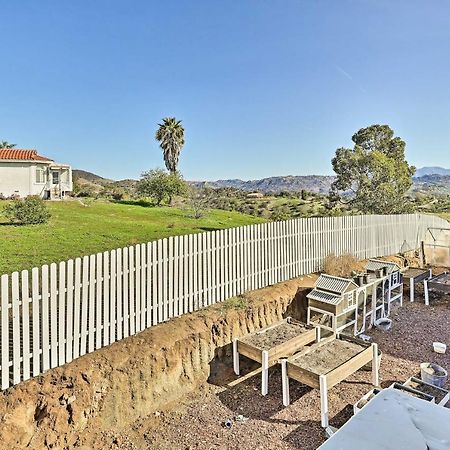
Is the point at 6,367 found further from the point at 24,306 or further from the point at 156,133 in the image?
the point at 156,133

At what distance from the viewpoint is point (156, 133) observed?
3622 cm

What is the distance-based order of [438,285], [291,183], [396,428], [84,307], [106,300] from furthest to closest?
[291,183] → [438,285] → [106,300] → [84,307] → [396,428]

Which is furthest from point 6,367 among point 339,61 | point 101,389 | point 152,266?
point 339,61

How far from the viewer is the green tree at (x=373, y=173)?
17.8m

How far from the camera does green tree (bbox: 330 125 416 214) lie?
1777 cm

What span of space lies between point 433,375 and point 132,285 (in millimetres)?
4755

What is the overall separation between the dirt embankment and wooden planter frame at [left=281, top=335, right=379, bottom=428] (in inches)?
49.0

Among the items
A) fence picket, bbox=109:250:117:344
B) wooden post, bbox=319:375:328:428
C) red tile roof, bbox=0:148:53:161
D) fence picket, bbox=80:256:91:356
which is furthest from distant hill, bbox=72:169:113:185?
wooden post, bbox=319:375:328:428

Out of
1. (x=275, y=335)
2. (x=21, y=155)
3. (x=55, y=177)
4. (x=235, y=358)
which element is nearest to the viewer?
(x=235, y=358)

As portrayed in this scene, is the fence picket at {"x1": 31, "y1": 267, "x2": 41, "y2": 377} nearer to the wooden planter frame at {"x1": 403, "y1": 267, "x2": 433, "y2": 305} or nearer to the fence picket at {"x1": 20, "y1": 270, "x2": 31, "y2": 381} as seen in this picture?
the fence picket at {"x1": 20, "y1": 270, "x2": 31, "y2": 381}

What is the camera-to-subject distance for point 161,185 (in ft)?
87.5

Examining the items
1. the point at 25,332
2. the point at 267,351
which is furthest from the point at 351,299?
the point at 25,332

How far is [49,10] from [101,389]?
10.7m

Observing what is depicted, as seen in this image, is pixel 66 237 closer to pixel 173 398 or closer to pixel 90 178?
pixel 173 398
